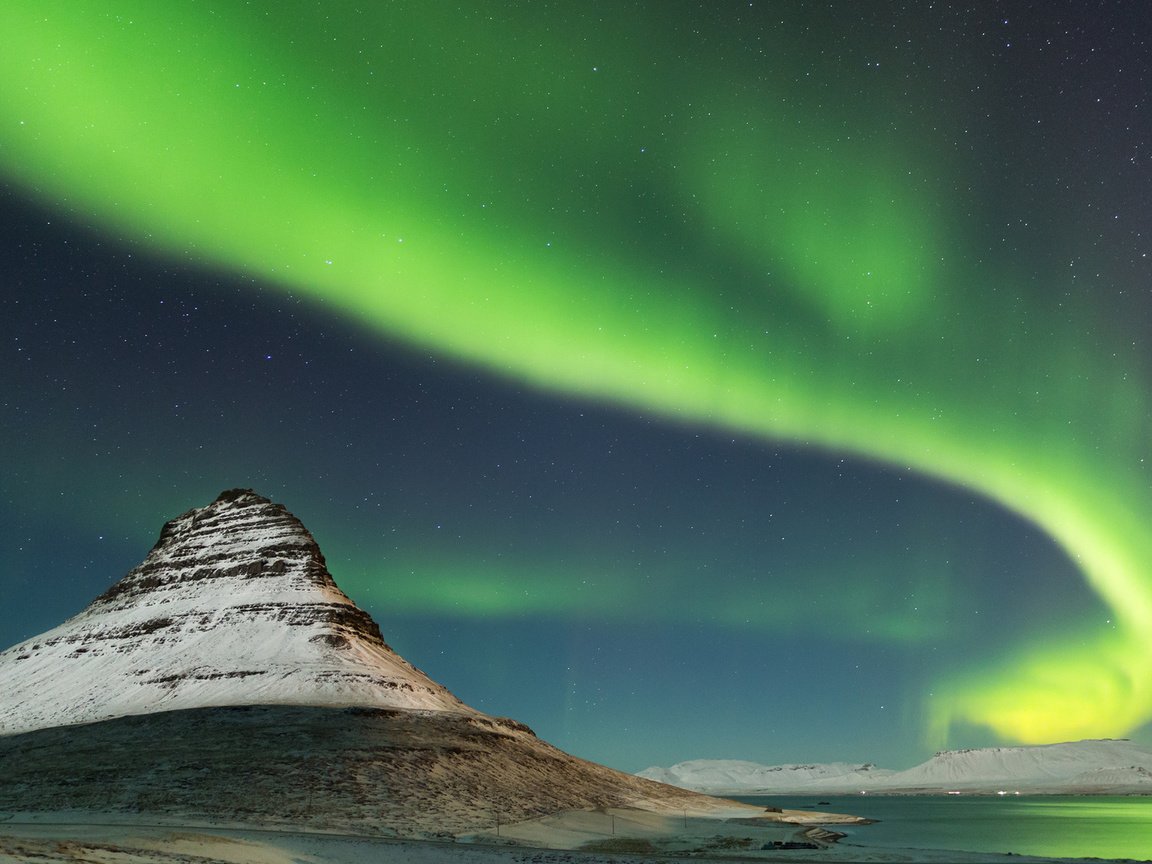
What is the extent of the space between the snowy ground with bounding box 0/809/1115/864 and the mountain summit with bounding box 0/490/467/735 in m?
43.4

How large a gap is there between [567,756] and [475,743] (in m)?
23.9

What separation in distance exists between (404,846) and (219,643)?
93288mm

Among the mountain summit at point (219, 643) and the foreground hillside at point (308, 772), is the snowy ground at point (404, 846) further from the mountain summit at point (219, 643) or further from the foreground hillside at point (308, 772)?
the mountain summit at point (219, 643)

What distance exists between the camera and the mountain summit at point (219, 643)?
10438cm

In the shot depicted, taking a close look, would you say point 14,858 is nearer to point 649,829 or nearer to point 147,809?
point 147,809

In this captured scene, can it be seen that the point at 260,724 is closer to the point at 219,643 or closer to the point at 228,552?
the point at 219,643

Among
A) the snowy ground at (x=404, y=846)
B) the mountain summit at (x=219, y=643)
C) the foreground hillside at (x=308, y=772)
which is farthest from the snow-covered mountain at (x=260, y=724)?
the snowy ground at (x=404, y=846)

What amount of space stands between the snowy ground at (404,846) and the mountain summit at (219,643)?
43.4 m

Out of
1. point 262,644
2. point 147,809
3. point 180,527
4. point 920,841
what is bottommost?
point 920,841

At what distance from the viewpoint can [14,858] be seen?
25.5 m

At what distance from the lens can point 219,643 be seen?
12531 cm

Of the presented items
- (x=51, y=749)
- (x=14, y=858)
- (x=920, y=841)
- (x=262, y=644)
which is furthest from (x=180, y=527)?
(x=14, y=858)

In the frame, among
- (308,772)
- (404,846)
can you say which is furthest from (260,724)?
(404,846)

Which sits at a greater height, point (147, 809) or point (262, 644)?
point (262, 644)
